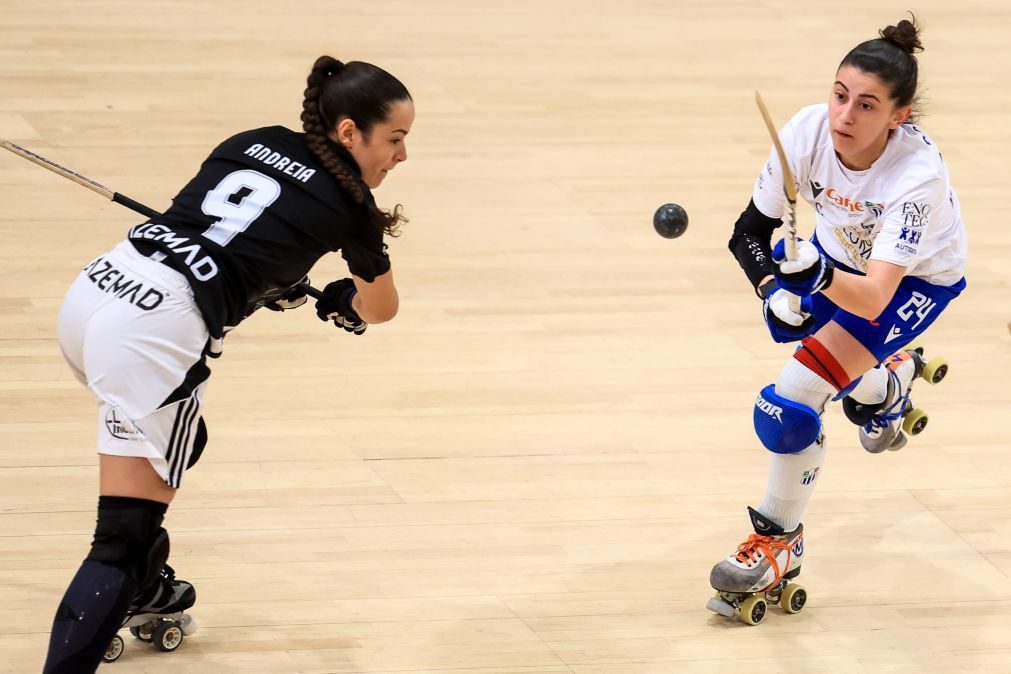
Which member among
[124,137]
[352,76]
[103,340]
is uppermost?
[352,76]

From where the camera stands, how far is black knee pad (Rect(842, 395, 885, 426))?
4055 millimetres

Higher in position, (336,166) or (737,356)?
(336,166)

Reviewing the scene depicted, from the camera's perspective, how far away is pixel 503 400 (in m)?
4.55

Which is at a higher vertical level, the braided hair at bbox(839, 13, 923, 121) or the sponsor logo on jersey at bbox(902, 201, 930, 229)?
the braided hair at bbox(839, 13, 923, 121)

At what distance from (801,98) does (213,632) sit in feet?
16.1

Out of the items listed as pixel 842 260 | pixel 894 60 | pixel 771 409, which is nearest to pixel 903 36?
pixel 894 60

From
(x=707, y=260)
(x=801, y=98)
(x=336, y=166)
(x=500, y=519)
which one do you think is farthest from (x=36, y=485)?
(x=801, y=98)

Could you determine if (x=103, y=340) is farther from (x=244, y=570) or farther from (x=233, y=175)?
(x=244, y=570)

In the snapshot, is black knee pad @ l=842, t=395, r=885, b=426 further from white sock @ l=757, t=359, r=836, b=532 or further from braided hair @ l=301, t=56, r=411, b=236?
braided hair @ l=301, t=56, r=411, b=236

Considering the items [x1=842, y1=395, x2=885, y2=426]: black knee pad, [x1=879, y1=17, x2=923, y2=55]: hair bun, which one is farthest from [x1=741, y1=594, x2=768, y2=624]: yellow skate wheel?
[x1=879, y1=17, x2=923, y2=55]: hair bun

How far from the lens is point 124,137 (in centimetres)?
631

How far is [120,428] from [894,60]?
1.71 m

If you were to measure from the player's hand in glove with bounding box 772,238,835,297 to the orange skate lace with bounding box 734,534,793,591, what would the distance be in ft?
2.48

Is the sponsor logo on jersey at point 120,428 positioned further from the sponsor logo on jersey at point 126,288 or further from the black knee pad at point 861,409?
the black knee pad at point 861,409
